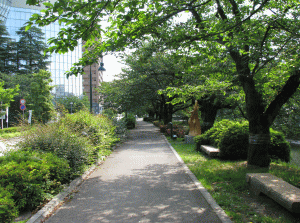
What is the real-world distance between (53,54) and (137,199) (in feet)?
219

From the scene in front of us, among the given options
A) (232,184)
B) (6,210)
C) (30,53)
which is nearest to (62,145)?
A: (6,210)

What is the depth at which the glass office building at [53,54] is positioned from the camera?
60.6 m

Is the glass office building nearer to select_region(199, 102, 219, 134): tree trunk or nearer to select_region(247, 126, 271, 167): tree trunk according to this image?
select_region(199, 102, 219, 134): tree trunk

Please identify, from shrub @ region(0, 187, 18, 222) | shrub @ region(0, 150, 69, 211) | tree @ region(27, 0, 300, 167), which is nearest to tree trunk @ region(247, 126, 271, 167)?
tree @ region(27, 0, 300, 167)

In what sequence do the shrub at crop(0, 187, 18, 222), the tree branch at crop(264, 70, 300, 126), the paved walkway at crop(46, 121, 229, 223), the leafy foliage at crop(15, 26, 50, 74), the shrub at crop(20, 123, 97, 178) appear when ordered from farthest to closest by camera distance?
the leafy foliage at crop(15, 26, 50, 74) → the shrub at crop(20, 123, 97, 178) → the tree branch at crop(264, 70, 300, 126) → the paved walkway at crop(46, 121, 229, 223) → the shrub at crop(0, 187, 18, 222)

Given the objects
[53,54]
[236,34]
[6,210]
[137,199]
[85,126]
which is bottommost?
[137,199]

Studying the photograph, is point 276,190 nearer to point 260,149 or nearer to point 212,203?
point 212,203

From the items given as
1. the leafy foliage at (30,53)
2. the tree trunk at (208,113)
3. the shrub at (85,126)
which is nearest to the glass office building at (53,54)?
the leafy foliage at (30,53)

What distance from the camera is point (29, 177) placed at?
465cm

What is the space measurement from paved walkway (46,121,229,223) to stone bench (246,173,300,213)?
104 cm

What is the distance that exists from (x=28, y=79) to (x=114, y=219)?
42822mm

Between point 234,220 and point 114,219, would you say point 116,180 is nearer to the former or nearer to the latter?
point 114,219

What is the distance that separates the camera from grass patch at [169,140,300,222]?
167 inches

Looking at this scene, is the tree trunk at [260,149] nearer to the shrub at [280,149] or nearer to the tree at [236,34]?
the tree at [236,34]
